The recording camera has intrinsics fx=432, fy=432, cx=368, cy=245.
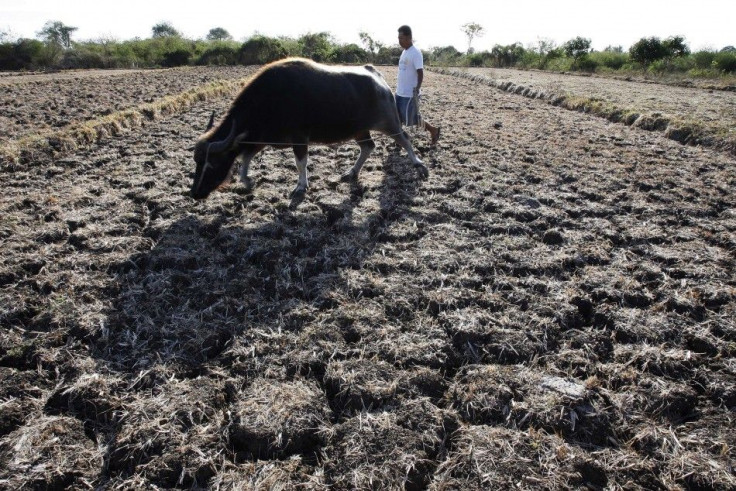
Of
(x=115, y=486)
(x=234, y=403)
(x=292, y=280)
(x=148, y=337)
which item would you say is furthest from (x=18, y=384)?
(x=292, y=280)

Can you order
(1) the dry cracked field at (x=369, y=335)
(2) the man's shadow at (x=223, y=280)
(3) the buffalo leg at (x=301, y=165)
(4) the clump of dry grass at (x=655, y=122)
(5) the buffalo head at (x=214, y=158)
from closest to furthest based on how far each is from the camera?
(1) the dry cracked field at (x=369, y=335)
(2) the man's shadow at (x=223, y=280)
(5) the buffalo head at (x=214, y=158)
(3) the buffalo leg at (x=301, y=165)
(4) the clump of dry grass at (x=655, y=122)

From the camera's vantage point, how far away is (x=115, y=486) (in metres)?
1.81

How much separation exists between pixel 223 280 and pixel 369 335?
1.30 metres

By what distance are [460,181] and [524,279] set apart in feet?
7.95

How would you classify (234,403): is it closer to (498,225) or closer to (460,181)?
(498,225)

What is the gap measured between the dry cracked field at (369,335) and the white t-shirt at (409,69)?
1831mm

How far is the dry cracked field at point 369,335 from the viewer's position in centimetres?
193

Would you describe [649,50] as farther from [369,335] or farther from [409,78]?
[369,335]

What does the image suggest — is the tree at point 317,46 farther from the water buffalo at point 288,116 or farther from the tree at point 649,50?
the water buffalo at point 288,116

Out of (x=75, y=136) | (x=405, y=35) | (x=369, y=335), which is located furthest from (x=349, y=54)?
(x=369, y=335)

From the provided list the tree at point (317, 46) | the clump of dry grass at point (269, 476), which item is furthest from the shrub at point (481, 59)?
the clump of dry grass at point (269, 476)

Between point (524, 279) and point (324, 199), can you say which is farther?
point (324, 199)

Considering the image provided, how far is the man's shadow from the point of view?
264cm

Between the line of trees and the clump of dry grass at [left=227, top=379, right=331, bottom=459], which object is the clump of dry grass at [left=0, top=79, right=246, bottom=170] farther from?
the line of trees
